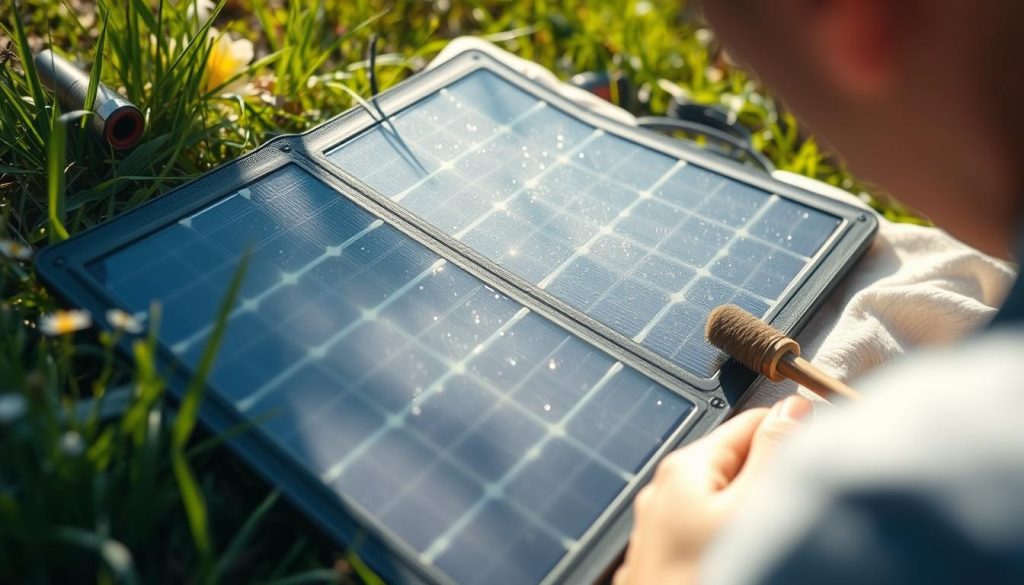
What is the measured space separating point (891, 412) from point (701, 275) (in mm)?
986

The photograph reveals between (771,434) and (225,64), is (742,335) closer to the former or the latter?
(771,434)

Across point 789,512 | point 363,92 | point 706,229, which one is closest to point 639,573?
point 789,512

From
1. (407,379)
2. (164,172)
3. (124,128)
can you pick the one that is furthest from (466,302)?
(124,128)

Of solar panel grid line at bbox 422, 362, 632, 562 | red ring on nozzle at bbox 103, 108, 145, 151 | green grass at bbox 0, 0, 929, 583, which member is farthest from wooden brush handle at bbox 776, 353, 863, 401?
red ring on nozzle at bbox 103, 108, 145, 151

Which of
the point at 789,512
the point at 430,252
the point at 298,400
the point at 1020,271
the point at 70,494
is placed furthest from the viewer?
the point at 430,252

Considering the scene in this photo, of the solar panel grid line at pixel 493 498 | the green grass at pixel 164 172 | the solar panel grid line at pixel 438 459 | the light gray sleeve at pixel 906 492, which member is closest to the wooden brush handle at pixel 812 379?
the solar panel grid line at pixel 493 498

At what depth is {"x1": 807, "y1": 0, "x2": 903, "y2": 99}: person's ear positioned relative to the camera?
105 centimetres

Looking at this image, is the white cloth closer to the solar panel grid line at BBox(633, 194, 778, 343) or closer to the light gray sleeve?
the solar panel grid line at BBox(633, 194, 778, 343)

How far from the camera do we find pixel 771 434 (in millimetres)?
1332

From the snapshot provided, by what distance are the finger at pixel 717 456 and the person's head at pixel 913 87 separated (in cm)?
41

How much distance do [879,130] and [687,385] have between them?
1.83ft

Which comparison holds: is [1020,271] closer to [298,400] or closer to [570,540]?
[570,540]

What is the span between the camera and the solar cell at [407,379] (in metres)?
1.29

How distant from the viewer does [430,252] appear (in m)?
1.71
